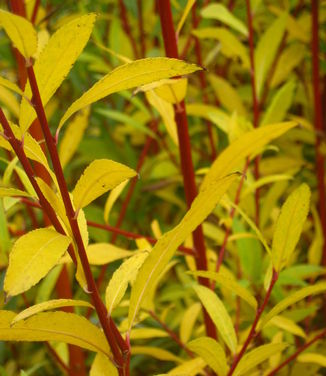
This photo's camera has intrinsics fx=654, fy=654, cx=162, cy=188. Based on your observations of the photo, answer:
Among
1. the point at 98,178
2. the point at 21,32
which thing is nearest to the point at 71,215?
the point at 98,178

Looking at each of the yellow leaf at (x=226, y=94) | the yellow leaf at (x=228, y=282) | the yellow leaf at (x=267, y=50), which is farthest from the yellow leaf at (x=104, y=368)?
the yellow leaf at (x=226, y=94)

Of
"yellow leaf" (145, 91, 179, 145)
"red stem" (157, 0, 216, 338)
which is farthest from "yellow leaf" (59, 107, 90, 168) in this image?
"red stem" (157, 0, 216, 338)

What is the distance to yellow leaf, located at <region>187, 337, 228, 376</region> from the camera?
0.56m

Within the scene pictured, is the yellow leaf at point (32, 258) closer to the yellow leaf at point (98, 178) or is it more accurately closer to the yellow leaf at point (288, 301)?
the yellow leaf at point (98, 178)

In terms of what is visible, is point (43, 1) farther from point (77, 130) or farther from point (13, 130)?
point (13, 130)

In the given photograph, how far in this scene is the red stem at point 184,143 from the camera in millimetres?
632

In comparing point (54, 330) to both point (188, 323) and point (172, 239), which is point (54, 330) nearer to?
point (172, 239)

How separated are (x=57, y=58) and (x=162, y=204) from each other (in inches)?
38.8

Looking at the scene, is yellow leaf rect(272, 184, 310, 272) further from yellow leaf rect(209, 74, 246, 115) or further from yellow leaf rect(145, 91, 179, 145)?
yellow leaf rect(209, 74, 246, 115)

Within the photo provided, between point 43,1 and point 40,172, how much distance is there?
0.43 metres

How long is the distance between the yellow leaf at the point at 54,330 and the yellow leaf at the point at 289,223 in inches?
6.8

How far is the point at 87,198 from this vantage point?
1.56ft

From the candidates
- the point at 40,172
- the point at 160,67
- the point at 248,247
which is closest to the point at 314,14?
the point at 248,247

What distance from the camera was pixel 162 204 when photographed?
142 cm
